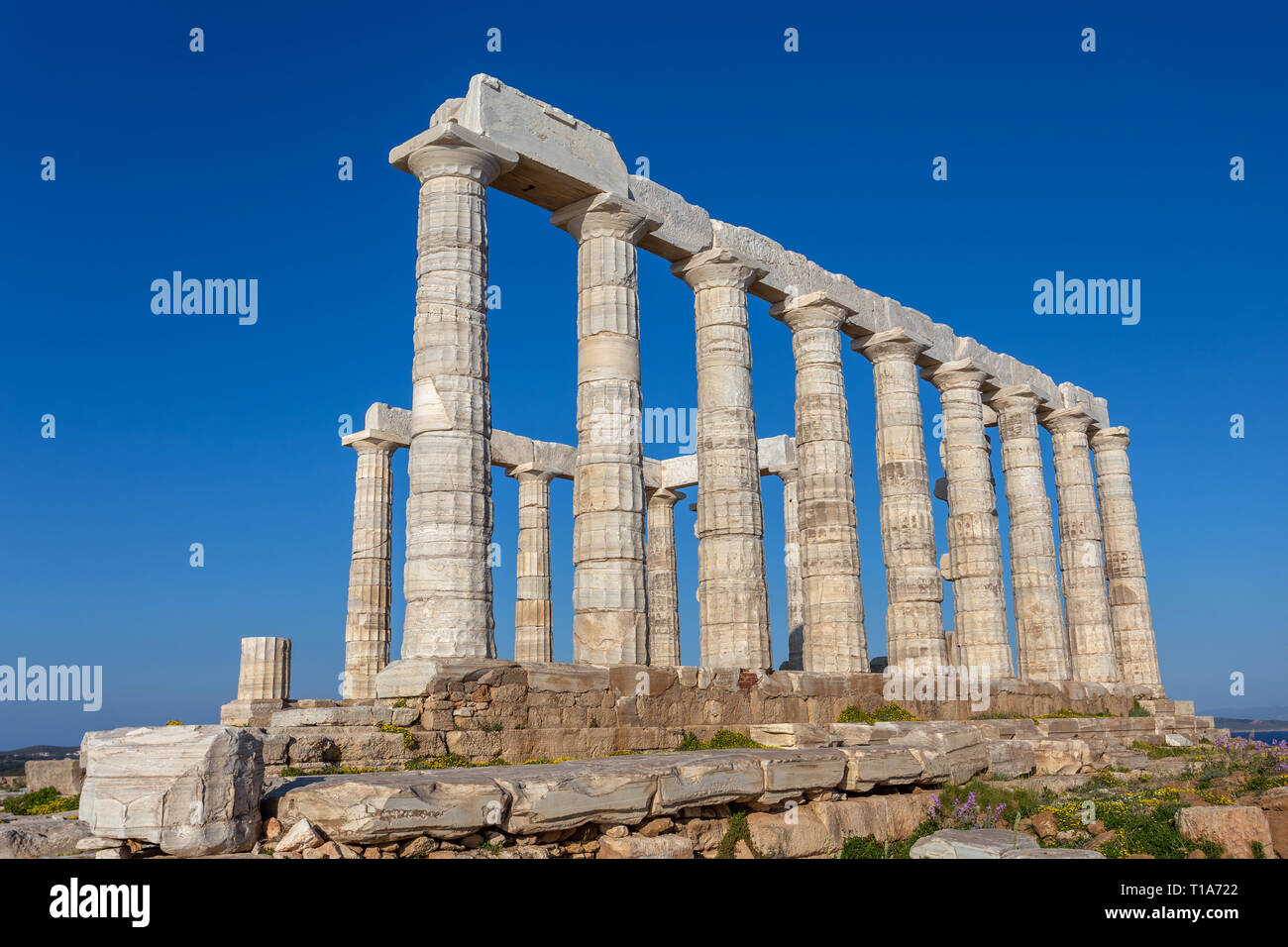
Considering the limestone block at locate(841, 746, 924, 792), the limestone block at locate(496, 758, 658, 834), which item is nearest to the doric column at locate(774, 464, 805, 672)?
the limestone block at locate(841, 746, 924, 792)

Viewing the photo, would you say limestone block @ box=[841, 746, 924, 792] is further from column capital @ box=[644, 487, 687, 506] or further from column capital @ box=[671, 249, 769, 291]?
column capital @ box=[644, 487, 687, 506]

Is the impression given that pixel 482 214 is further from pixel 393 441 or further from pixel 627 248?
pixel 393 441

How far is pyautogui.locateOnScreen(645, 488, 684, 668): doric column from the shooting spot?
35344mm

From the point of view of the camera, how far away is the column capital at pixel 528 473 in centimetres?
3347

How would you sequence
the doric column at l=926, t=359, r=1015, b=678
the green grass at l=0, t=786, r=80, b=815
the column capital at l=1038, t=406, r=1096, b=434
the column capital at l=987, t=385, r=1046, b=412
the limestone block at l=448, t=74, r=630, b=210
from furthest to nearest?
the column capital at l=1038, t=406, r=1096, b=434, the column capital at l=987, t=385, r=1046, b=412, the doric column at l=926, t=359, r=1015, b=678, the limestone block at l=448, t=74, r=630, b=210, the green grass at l=0, t=786, r=80, b=815

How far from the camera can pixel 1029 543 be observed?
32344 millimetres

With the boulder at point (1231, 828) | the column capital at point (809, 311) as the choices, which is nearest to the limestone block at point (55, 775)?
the boulder at point (1231, 828)

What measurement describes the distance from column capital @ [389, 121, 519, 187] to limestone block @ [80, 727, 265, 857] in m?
12.6

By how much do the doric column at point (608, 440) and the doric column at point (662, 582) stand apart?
564 inches

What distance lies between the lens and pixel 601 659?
1930cm

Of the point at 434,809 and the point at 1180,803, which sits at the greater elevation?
the point at 434,809
